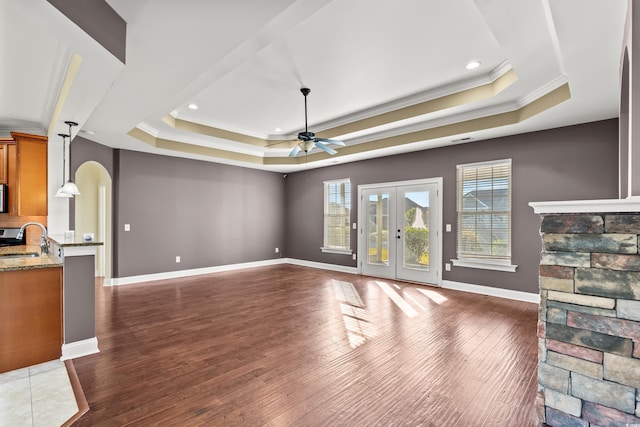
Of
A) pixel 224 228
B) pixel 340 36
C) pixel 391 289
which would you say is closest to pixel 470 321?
pixel 391 289

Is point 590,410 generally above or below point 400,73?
below

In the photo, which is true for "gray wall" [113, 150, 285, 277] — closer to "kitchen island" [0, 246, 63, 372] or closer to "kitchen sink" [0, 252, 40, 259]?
"kitchen sink" [0, 252, 40, 259]

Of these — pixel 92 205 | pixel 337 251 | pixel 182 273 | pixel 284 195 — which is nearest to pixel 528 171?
pixel 337 251

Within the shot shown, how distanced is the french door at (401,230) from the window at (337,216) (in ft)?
1.45

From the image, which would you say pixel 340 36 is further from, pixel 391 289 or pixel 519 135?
pixel 391 289

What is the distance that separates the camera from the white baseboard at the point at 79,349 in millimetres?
2826

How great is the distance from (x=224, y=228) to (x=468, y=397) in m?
6.23

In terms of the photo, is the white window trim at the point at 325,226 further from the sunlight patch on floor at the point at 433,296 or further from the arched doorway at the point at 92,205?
the arched doorway at the point at 92,205

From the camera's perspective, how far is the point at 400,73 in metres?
3.74

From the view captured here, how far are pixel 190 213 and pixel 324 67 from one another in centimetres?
468

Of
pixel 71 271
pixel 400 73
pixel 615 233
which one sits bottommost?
pixel 71 271

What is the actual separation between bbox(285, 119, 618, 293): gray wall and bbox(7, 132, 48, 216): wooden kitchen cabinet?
19.2ft

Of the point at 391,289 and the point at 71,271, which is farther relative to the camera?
the point at 391,289

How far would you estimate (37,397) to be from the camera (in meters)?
2.23
